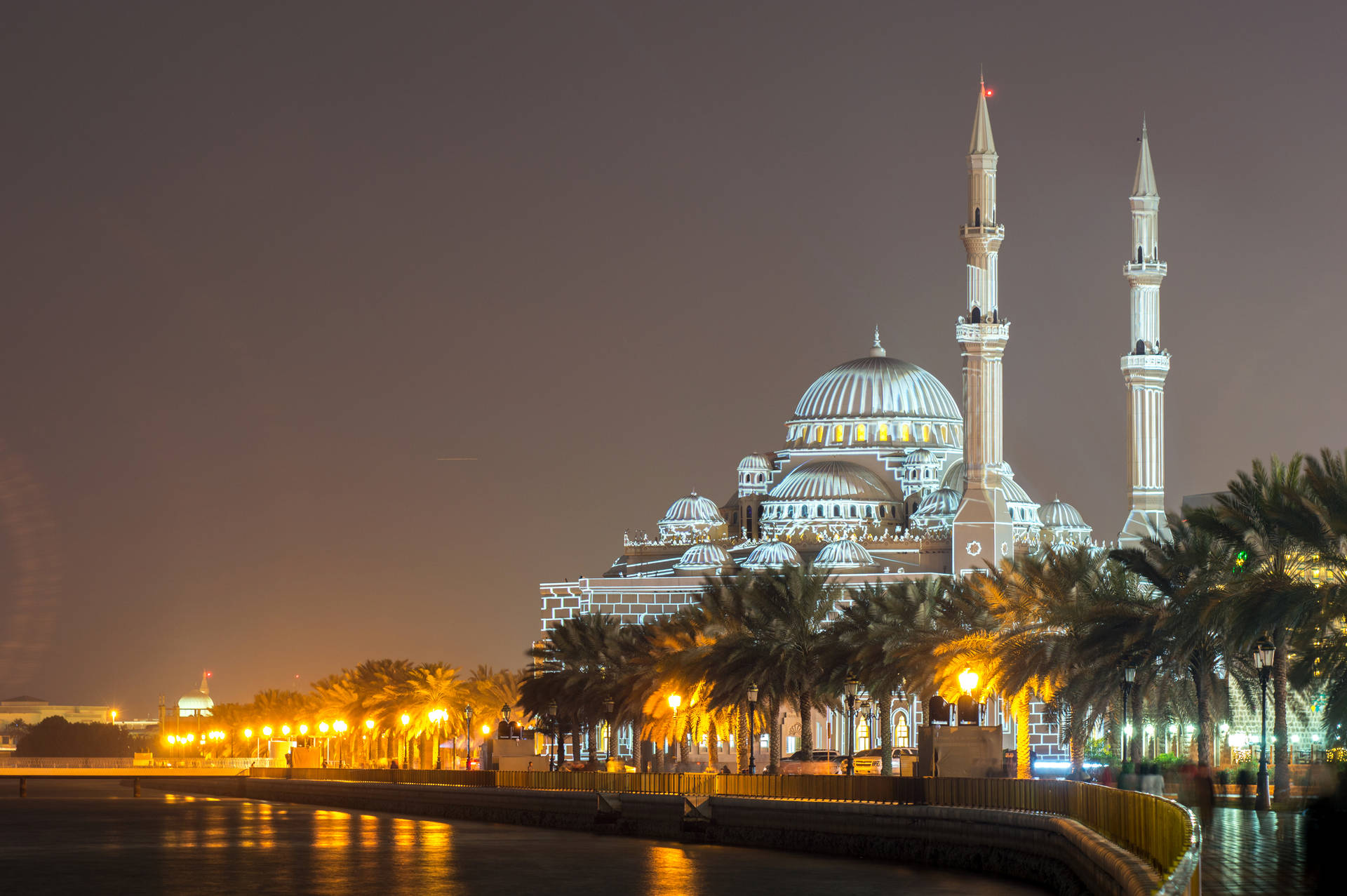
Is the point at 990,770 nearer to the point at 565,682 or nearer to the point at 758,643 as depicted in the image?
the point at 758,643

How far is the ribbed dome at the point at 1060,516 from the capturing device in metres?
102

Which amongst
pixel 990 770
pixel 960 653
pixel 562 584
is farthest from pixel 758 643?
pixel 562 584

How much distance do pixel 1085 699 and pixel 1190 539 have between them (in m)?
3.91

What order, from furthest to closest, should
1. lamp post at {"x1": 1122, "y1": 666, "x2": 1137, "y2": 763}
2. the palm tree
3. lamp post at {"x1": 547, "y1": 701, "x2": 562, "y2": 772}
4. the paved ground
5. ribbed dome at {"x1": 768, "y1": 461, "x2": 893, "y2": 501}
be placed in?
ribbed dome at {"x1": 768, "y1": 461, "x2": 893, "y2": 501}
lamp post at {"x1": 547, "y1": 701, "x2": 562, "y2": 772}
lamp post at {"x1": 1122, "y1": 666, "x2": 1137, "y2": 763}
the palm tree
the paved ground

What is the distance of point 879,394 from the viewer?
366ft

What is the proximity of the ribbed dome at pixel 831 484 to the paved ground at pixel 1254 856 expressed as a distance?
249ft

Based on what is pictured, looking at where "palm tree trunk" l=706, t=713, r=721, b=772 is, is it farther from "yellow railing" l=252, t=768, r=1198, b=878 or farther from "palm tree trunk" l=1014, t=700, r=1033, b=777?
"palm tree trunk" l=1014, t=700, r=1033, b=777

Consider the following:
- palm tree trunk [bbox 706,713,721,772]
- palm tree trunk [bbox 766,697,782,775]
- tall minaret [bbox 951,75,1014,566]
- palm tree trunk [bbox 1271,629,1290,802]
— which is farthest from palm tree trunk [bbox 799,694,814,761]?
tall minaret [bbox 951,75,1014,566]

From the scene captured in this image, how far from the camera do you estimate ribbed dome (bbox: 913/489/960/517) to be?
3920 inches

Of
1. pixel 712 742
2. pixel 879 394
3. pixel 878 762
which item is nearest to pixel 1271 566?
pixel 878 762

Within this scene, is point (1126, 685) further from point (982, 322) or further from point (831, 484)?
point (831, 484)

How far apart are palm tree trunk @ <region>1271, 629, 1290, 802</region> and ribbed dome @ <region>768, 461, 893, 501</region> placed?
224 feet

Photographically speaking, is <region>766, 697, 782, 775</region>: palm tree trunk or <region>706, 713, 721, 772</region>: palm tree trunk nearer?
<region>766, 697, 782, 775</region>: palm tree trunk

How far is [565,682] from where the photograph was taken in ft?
189
